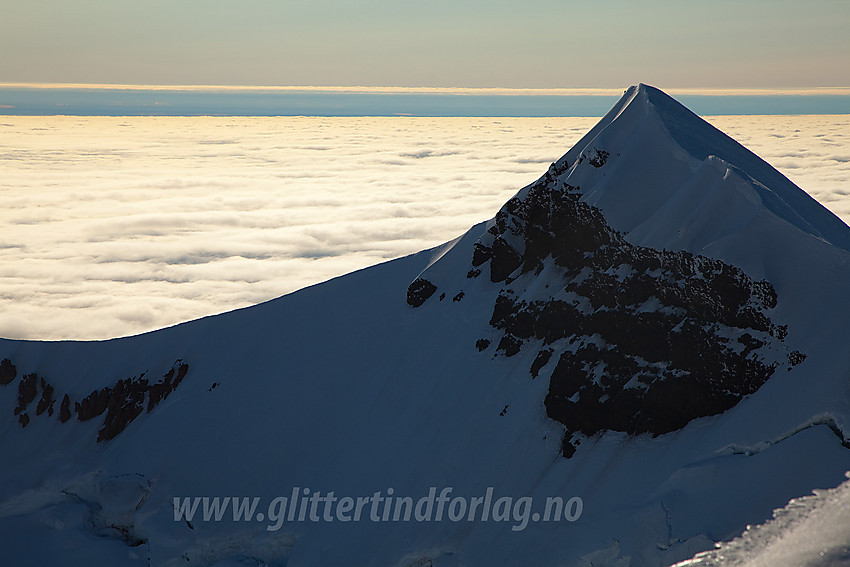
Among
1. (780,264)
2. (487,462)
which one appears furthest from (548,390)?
(780,264)

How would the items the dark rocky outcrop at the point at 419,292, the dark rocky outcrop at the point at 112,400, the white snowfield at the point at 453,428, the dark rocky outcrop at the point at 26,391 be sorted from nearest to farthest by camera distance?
the white snowfield at the point at 453,428 < the dark rocky outcrop at the point at 419,292 < the dark rocky outcrop at the point at 112,400 < the dark rocky outcrop at the point at 26,391

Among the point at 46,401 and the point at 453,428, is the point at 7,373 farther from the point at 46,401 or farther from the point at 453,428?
the point at 453,428

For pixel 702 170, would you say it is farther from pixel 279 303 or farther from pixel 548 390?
pixel 279 303

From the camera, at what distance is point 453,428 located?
37.2 m

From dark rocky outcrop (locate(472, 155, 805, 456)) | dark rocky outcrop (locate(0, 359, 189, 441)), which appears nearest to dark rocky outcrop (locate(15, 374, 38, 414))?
dark rocky outcrop (locate(0, 359, 189, 441))

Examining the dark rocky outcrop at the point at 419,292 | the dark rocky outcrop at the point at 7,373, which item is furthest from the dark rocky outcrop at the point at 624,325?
the dark rocky outcrop at the point at 7,373

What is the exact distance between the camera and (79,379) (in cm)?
6688

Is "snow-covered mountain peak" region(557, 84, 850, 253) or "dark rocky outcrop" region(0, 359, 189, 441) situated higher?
"snow-covered mountain peak" region(557, 84, 850, 253)

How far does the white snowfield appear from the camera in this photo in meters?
23.7

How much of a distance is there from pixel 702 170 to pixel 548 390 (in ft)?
47.9

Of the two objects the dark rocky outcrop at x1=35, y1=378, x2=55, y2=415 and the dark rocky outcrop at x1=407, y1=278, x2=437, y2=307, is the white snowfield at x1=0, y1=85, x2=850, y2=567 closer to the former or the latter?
the dark rocky outcrop at x1=407, y1=278, x2=437, y2=307

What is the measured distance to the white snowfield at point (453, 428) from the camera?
77.6ft

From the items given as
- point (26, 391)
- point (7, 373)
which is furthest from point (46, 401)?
point (7, 373)

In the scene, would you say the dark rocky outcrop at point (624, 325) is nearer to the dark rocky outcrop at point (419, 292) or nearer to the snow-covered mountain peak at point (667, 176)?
the snow-covered mountain peak at point (667, 176)
